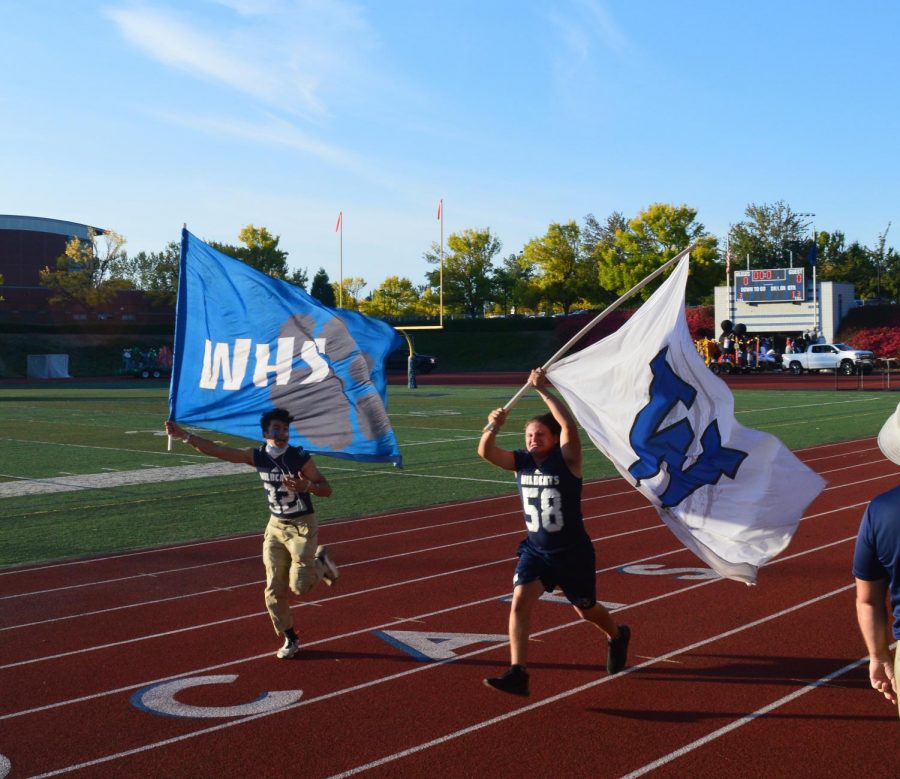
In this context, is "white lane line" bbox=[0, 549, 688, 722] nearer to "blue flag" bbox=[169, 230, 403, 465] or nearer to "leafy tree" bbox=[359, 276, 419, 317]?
"blue flag" bbox=[169, 230, 403, 465]

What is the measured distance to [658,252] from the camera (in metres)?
85.6

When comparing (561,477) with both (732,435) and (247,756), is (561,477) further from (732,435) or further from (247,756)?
(247,756)

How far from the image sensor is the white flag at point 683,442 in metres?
6.45

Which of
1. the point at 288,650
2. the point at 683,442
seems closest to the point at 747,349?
the point at 683,442

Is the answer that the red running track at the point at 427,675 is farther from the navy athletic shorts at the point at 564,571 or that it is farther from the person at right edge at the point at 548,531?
the navy athletic shorts at the point at 564,571

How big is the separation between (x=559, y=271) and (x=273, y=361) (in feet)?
258

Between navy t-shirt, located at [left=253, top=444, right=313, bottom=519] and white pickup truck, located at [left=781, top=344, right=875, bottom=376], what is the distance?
50.7 m

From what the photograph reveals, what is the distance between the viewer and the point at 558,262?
85.2m

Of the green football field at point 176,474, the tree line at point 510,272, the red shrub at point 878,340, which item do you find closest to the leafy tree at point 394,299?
the tree line at point 510,272

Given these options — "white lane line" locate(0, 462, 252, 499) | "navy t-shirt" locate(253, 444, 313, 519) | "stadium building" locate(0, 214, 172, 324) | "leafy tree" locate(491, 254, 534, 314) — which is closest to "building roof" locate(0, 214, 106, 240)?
"stadium building" locate(0, 214, 172, 324)

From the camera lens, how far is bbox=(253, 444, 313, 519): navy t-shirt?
7289 millimetres

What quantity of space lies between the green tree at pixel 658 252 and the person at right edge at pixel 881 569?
77.1m

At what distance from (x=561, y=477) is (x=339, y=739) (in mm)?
2038

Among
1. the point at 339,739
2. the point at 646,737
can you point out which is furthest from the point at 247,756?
the point at 646,737
